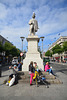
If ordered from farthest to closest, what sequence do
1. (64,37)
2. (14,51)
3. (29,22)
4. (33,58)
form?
(64,37), (14,51), (29,22), (33,58)

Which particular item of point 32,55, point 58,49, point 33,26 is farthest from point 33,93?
point 58,49

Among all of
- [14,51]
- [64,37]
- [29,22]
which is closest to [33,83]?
[29,22]

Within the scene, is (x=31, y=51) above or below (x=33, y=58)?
above

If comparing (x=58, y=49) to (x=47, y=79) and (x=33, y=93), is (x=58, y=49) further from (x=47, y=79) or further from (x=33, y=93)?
(x=33, y=93)

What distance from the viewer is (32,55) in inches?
350

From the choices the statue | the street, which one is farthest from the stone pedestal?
the street

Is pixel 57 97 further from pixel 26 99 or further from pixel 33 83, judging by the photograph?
pixel 33 83

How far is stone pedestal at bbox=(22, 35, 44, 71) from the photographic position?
28.0ft

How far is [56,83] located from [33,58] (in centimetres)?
364

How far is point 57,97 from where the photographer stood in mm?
3754

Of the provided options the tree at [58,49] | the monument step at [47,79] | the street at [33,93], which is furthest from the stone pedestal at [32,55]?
the tree at [58,49]

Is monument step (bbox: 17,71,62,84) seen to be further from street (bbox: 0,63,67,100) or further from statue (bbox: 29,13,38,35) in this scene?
statue (bbox: 29,13,38,35)

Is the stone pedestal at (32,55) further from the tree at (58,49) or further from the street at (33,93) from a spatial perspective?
the tree at (58,49)

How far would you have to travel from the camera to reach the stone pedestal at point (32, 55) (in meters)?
8.54
